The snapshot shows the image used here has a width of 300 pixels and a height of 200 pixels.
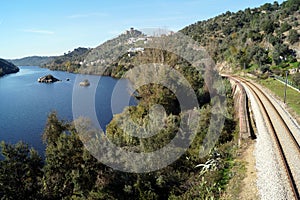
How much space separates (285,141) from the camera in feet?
39.7

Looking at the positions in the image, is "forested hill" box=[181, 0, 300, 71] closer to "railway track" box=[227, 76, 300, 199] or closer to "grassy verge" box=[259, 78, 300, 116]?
"grassy verge" box=[259, 78, 300, 116]

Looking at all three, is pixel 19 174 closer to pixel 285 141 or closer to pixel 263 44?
pixel 285 141

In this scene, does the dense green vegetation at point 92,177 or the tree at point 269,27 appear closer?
the dense green vegetation at point 92,177

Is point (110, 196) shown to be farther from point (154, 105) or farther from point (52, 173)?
point (154, 105)

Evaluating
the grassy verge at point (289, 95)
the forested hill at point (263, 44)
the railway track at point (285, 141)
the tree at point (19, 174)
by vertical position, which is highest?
the forested hill at point (263, 44)

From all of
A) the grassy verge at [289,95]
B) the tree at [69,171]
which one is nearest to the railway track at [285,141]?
the grassy verge at [289,95]

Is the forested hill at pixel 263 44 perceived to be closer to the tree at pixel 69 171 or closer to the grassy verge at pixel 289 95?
the grassy verge at pixel 289 95

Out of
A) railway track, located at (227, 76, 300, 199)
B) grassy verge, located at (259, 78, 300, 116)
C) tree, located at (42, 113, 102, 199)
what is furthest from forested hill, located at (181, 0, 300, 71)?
tree, located at (42, 113, 102, 199)

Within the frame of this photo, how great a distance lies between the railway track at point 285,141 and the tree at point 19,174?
419 inches

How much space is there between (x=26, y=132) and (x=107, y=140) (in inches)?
700

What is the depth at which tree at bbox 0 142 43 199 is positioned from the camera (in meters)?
12.5

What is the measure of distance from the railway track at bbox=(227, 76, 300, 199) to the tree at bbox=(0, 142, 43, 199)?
1063 centimetres

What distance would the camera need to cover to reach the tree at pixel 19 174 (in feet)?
41.2

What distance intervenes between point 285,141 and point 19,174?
12693mm
